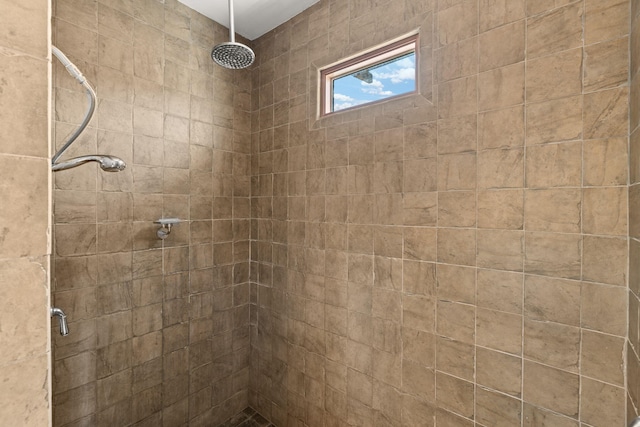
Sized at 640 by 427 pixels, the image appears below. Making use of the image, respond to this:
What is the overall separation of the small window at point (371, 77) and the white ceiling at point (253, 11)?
0.50 m

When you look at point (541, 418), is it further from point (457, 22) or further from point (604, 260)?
point (457, 22)

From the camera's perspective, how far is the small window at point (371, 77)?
1.57m

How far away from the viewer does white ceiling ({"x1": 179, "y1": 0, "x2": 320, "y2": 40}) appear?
6.32 feet

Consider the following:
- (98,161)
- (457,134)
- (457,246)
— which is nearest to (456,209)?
(457,246)

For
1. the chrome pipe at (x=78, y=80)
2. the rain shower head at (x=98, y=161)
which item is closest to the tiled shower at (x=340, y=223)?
the chrome pipe at (x=78, y=80)

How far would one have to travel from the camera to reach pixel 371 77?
1.75 metres

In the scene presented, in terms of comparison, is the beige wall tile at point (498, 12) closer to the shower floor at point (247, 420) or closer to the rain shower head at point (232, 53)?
the rain shower head at point (232, 53)

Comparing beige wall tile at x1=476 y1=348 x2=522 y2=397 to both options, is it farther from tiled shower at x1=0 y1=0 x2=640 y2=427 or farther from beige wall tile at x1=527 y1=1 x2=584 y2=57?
beige wall tile at x1=527 y1=1 x2=584 y2=57

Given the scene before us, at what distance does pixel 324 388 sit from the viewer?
6.07 feet

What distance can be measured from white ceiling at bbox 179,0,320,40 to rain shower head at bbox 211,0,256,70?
491 mm

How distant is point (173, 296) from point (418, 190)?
1.66 m

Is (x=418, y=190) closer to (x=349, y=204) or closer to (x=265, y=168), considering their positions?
(x=349, y=204)

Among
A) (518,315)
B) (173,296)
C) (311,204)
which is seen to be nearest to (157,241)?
(173,296)

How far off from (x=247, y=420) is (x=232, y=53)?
99.1 inches
